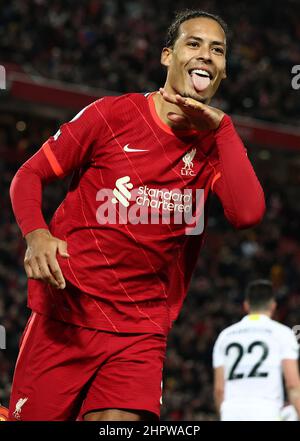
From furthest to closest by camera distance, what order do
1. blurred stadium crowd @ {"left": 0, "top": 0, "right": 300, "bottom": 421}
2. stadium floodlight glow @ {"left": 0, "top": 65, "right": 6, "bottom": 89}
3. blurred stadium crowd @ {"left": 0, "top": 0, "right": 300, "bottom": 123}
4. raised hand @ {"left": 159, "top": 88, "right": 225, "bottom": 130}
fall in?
blurred stadium crowd @ {"left": 0, "top": 0, "right": 300, "bottom": 123}
stadium floodlight glow @ {"left": 0, "top": 65, "right": 6, "bottom": 89}
blurred stadium crowd @ {"left": 0, "top": 0, "right": 300, "bottom": 421}
raised hand @ {"left": 159, "top": 88, "right": 225, "bottom": 130}

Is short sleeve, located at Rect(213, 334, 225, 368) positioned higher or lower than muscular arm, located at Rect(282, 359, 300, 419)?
higher

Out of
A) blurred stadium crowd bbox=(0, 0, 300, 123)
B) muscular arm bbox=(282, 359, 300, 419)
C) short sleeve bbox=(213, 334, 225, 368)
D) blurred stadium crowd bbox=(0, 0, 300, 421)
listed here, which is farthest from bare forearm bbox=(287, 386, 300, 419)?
blurred stadium crowd bbox=(0, 0, 300, 123)

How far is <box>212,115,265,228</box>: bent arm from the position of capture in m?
3.80

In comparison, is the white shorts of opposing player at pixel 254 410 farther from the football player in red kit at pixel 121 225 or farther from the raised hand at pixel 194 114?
the raised hand at pixel 194 114

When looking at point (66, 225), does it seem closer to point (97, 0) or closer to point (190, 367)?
point (190, 367)

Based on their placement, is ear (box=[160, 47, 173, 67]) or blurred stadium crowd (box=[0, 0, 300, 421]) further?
blurred stadium crowd (box=[0, 0, 300, 421])

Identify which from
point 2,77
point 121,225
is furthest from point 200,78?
point 2,77

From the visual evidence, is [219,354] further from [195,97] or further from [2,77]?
[2,77]

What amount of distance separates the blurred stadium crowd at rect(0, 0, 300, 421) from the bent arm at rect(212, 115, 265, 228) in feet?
25.8

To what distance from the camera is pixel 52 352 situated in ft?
12.8

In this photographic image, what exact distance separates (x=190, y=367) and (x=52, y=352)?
33.6 feet

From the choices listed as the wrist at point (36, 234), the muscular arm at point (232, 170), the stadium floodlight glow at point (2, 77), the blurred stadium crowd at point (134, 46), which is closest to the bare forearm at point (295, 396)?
the muscular arm at point (232, 170)

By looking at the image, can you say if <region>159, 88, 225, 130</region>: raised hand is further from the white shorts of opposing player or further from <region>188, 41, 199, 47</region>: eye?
the white shorts of opposing player
